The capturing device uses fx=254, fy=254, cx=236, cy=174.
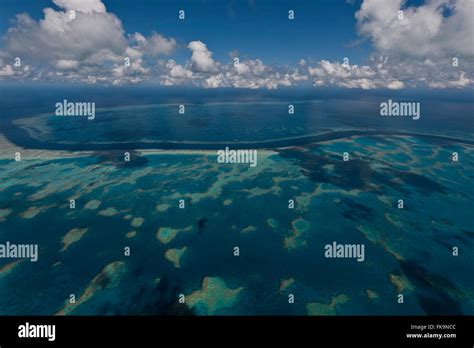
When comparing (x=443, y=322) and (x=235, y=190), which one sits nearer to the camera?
(x=443, y=322)

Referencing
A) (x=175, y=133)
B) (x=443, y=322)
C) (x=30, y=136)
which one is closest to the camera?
(x=443, y=322)

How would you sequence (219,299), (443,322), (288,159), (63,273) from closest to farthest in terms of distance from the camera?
(443,322)
(219,299)
(63,273)
(288,159)

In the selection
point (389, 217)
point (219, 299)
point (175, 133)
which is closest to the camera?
point (219, 299)

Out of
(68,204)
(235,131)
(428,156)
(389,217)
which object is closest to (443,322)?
(389,217)

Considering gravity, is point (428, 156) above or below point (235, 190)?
above

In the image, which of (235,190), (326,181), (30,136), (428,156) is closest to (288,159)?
(326,181)

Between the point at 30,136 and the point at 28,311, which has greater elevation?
the point at 30,136

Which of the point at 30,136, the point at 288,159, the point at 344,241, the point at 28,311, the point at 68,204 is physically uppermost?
the point at 30,136

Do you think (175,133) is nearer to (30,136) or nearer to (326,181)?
(30,136)

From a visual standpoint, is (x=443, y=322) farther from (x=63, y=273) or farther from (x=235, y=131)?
(x=235, y=131)
